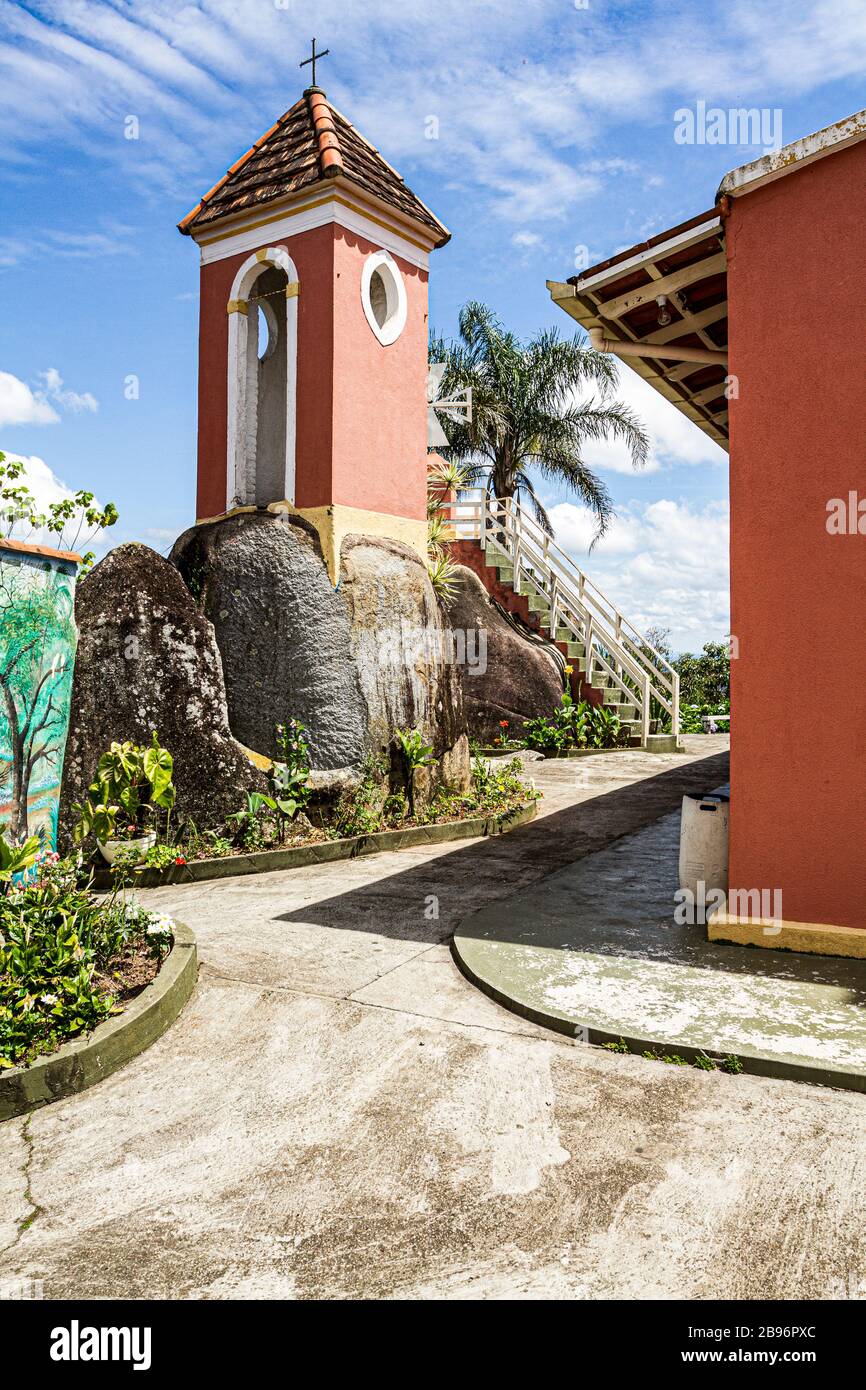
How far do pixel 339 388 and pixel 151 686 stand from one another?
3473mm

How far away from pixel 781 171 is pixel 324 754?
18.9ft

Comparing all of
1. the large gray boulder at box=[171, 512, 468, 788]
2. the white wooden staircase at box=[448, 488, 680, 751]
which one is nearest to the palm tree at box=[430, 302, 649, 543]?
the white wooden staircase at box=[448, 488, 680, 751]

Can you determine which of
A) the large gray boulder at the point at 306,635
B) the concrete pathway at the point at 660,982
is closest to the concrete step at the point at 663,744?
the large gray boulder at the point at 306,635

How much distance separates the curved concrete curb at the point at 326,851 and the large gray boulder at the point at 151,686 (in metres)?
0.50

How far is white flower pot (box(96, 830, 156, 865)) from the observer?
727 cm

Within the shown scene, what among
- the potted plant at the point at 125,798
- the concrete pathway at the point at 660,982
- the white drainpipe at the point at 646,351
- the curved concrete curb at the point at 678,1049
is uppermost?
the white drainpipe at the point at 646,351

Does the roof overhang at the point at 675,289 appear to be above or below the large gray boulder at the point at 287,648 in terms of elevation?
above

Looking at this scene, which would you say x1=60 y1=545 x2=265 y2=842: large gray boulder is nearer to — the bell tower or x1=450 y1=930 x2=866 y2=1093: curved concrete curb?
the bell tower

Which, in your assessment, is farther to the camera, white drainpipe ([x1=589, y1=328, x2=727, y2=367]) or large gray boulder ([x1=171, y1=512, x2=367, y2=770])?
large gray boulder ([x1=171, y1=512, x2=367, y2=770])

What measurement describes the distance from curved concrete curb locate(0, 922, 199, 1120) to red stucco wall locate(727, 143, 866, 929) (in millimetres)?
3241

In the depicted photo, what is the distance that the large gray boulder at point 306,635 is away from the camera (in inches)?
341

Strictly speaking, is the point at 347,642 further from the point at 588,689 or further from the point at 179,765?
the point at 588,689

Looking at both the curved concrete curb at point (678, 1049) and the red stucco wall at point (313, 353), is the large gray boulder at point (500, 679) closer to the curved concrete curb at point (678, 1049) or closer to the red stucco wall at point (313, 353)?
the red stucco wall at point (313, 353)

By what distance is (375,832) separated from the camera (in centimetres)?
865
